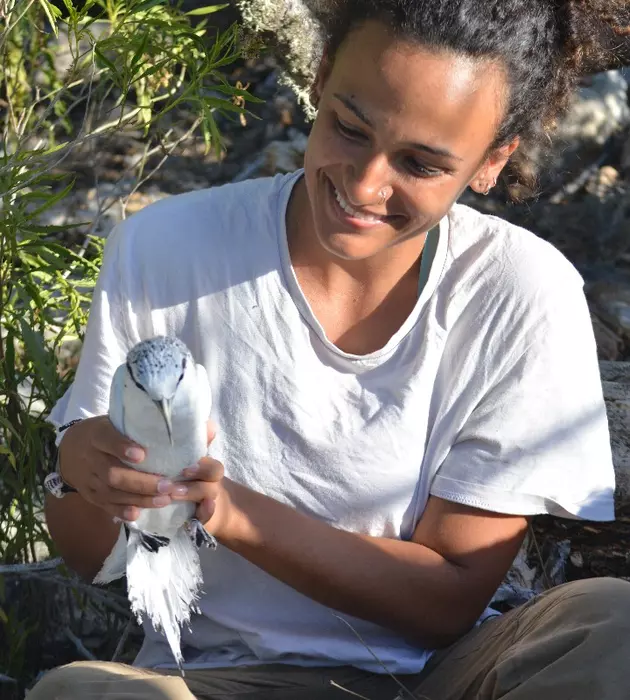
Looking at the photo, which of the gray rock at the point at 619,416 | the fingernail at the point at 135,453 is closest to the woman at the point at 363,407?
the fingernail at the point at 135,453

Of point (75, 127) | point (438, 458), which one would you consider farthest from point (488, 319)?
point (75, 127)

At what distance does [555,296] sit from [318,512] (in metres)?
0.53

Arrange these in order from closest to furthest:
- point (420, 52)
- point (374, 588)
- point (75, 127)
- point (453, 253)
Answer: point (420, 52)
point (374, 588)
point (453, 253)
point (75, 127)

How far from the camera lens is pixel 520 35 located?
1.50 m

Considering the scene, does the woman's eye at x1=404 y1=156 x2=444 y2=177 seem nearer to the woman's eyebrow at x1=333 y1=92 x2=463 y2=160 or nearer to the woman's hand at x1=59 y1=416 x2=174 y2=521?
the woman's eyebrow at x1=333 y1=92 x2=463 y2=160

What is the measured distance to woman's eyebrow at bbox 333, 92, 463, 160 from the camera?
1.46 meters

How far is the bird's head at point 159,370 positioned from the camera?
129cm

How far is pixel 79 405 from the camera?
164 centimetres

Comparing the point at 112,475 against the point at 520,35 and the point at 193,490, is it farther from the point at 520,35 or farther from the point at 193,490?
the point at 520,35

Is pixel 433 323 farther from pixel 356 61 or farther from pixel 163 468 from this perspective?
pixel 163 468

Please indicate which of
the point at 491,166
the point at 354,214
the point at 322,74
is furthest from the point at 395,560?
the point at 322,74

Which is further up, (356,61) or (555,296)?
(356,61)

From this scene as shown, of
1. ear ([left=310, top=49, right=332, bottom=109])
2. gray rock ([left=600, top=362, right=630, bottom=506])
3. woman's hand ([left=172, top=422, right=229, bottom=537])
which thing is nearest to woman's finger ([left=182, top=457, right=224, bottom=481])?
woman's hand ([left=172, top=422, right=229, bottom=537])

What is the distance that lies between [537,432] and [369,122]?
57cm
